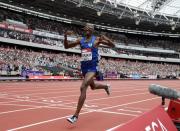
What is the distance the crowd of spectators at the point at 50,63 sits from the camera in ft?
104

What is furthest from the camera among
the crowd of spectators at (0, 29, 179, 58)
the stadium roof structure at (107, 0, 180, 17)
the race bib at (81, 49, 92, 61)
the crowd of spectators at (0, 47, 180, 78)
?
the stadium roof structure at (107, 0, 180, 17)

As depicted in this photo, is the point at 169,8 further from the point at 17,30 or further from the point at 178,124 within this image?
the point at 178,124

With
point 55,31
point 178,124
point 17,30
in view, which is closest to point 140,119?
point 178,124

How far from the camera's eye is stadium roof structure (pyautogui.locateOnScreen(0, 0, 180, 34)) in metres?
48.2

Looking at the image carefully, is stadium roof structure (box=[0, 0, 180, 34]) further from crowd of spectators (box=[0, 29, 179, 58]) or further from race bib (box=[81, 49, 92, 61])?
race bib (box=[81, 49, 92, 61])

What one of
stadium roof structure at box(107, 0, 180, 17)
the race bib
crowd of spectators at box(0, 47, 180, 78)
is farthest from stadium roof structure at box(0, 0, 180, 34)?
the race bib

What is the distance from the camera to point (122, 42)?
236 feet

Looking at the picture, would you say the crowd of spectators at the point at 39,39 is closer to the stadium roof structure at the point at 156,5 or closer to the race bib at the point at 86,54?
the stadium roof structure at the point at 156,5

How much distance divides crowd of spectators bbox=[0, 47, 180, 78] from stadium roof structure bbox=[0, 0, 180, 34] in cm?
753

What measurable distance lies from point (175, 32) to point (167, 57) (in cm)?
729

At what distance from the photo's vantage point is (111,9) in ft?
172

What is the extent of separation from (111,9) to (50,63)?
59.1 ft

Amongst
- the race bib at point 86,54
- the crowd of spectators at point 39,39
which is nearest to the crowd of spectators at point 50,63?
the crowd of spectators at point 39,39

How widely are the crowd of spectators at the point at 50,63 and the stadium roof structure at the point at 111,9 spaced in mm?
7533
